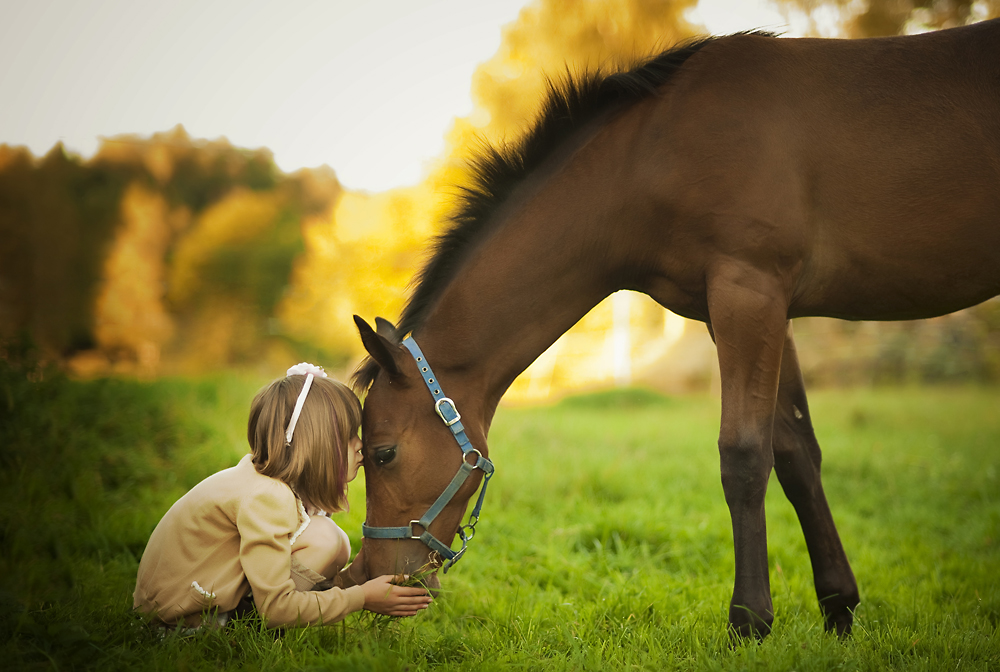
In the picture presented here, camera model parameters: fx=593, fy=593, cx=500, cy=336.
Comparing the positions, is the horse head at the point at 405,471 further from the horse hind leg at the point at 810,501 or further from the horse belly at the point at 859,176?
the horse hind leg at the point at 810,501

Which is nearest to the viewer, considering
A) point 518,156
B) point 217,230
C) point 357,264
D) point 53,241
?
point 518,156

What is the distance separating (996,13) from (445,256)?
7.91 meters

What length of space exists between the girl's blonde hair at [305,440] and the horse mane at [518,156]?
0.93 ft

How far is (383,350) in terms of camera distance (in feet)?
7.04

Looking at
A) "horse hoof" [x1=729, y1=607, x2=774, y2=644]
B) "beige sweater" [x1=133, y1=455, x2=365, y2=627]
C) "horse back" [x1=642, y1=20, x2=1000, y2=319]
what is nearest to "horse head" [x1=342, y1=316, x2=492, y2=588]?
"beige sweater" [x1=133, y1=455, x2=365, y2=627]

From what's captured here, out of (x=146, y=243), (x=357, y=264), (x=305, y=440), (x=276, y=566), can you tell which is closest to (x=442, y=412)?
(x=305, y=440)

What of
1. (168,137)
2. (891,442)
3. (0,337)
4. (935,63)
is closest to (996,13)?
(891,442)

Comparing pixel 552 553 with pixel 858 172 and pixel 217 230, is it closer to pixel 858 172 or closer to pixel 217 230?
pixel 858 172

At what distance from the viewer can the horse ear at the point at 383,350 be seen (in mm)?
2074

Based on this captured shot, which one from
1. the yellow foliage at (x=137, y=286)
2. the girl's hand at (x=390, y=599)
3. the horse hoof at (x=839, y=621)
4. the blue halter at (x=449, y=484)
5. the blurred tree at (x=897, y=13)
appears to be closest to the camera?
the girl's hand at (x=390, y=599)

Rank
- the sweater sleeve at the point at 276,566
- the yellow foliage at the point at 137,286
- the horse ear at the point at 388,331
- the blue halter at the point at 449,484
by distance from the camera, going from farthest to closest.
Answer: the yellow foliage at the point at 137,286
the horse ear at the point at 388,331
the blue halter at the point at 449,484
the sweater sleeve at the point at 276,566

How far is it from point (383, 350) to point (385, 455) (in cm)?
39

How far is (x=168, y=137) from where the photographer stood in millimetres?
21859

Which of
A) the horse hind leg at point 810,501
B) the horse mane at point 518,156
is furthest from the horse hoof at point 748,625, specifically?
the horse mane at point 518,156
